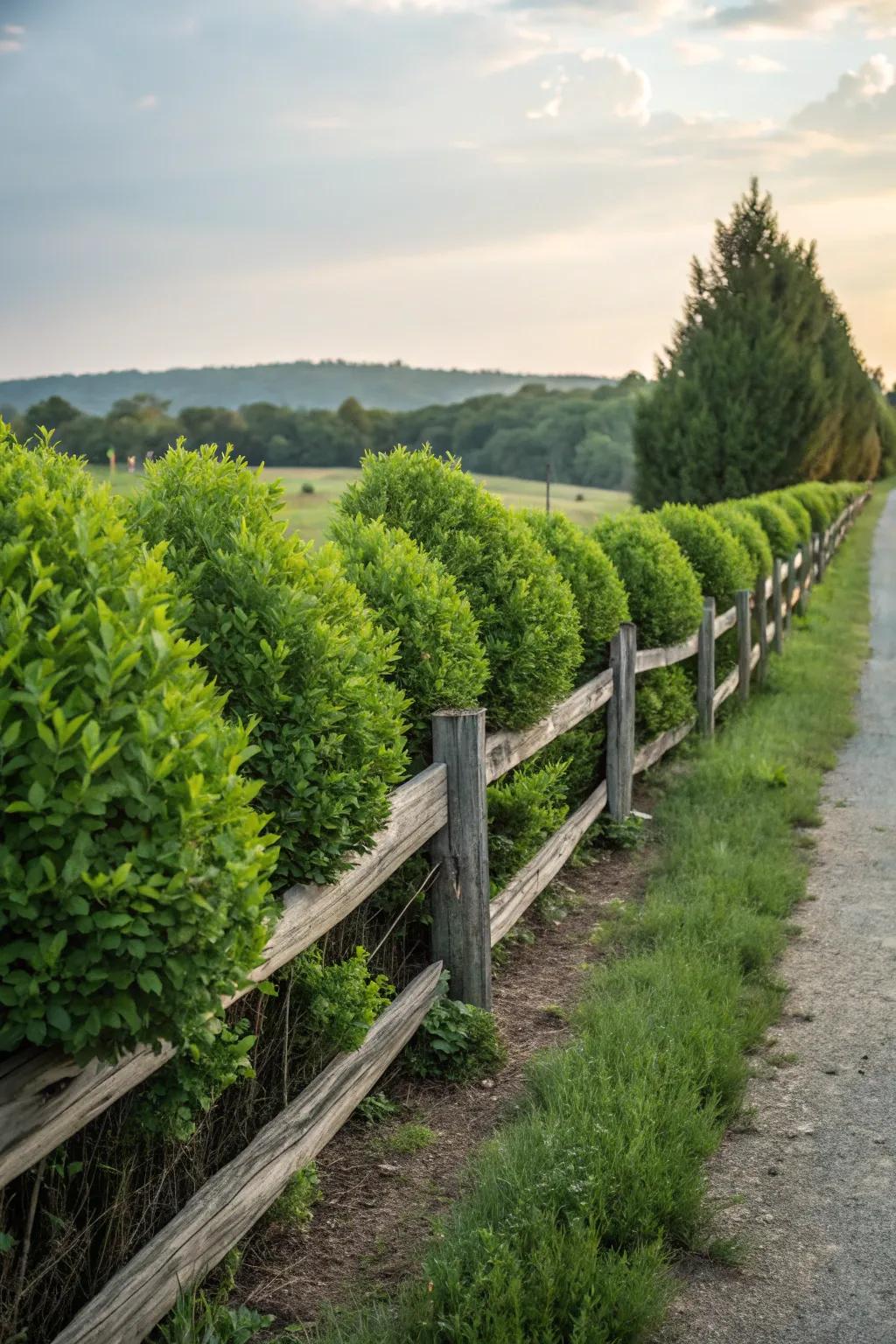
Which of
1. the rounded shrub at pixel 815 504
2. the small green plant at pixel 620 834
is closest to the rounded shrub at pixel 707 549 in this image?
the small green plant at pixel 620 834

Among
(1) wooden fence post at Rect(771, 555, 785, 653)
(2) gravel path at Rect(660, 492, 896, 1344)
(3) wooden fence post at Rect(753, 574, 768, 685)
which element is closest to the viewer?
(2) gravel path at Rect(660, 492, 896, 1344)

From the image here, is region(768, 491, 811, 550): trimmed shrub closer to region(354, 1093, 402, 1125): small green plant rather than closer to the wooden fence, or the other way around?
the wooden fence

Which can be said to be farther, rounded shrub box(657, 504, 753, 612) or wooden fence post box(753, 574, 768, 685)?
wooden fence post box(753, 574, 768, 685)

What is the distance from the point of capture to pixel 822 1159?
13.0 ft

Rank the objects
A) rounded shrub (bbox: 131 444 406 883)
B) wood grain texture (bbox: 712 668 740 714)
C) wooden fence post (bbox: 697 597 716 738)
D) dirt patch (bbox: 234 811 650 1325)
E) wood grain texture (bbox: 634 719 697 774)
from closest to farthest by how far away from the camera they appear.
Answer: dirt patch (bbox: 234 811 650 1325)
rounded shrub (bbox: 131 444 406 883)
wood grain texture (bbox: 634 719 697 774)
wooden fence post (bbox: 697 597 716 738)
wood grain texture (bbox: 712 668 740 714)

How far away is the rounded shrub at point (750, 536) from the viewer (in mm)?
12992

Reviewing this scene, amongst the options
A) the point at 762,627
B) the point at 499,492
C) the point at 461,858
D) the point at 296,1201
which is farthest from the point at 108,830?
the point at 762,627

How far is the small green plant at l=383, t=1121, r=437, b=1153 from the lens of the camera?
4016 mm

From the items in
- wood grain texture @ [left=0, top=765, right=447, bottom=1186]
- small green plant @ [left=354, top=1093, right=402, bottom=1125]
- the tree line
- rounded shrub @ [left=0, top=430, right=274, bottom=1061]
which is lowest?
small green plant @ [left=354, top=1093, right=402, bottom=1125]

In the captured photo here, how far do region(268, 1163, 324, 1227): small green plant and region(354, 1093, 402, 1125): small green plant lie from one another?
1.98ft

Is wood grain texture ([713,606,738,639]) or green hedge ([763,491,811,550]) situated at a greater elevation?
green hedge ([763,491,811,550])

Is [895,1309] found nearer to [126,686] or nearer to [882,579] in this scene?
[126,686]

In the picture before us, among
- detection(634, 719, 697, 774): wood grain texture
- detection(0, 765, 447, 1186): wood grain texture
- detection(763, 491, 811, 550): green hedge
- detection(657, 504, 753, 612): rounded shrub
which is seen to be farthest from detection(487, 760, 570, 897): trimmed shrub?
detection(763, 491, 811, 550): green hedge

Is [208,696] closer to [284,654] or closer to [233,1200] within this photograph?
[284,654]
